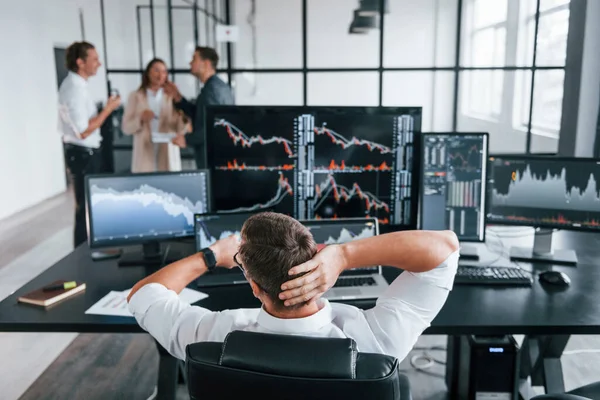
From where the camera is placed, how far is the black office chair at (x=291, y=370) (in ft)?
3.00

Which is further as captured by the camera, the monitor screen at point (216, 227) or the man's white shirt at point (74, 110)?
the man's white shirt at point (74, 110)

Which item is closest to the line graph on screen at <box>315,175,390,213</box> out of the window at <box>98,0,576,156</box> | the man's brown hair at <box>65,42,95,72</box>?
the window at <box>98,0,576,156</box>

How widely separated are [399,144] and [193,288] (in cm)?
94

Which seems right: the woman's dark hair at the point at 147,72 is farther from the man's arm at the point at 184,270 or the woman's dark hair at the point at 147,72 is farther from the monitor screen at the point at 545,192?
the man's arm at the point at 184,270

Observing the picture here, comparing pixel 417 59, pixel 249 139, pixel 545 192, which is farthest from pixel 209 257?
pixel 417 59

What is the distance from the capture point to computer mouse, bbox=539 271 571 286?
1.96 meters

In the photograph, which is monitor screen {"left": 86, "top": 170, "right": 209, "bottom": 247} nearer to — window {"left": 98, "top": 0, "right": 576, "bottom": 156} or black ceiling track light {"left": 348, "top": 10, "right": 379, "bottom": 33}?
window {"left": 98, "top": 0, "right": 576, "bottom": 156}

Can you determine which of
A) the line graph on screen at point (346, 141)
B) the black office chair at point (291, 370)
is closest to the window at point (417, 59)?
the line graph on screen at point (346, 141)

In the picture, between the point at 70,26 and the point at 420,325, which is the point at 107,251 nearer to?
the point at 420,325

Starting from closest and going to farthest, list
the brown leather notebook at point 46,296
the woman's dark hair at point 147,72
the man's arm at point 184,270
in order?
the man's arm at point 184,270 < the brown leather notebook at point 46,296 < the woman's dark hair at point 147,72

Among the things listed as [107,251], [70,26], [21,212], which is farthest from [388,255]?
[70,26]

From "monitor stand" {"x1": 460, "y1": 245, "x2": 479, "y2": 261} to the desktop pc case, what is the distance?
30cm

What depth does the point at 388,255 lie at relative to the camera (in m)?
1.15

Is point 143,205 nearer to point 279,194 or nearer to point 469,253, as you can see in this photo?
point 279,194
